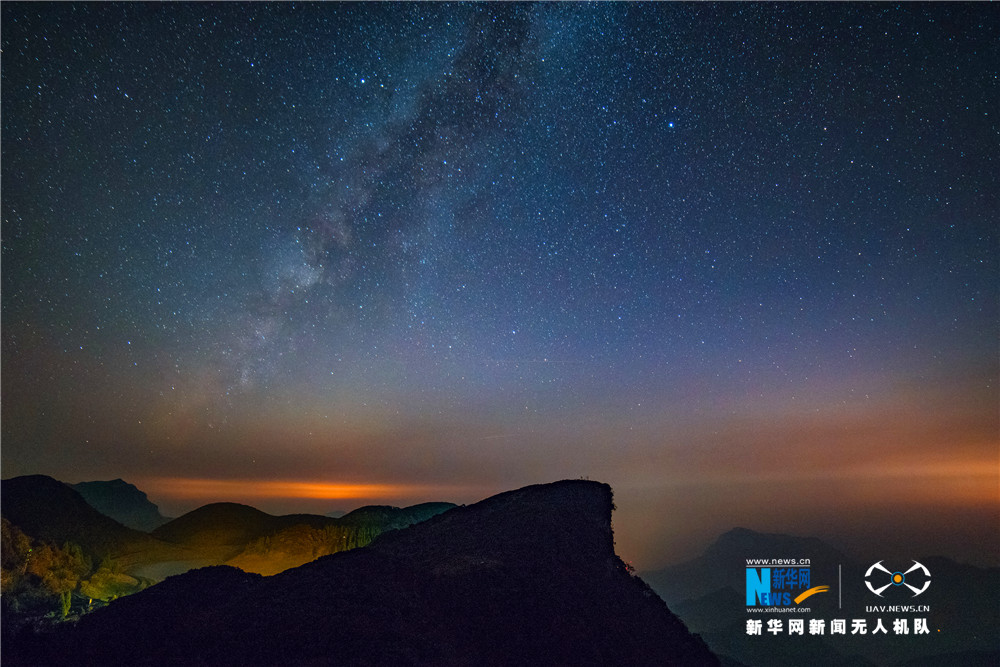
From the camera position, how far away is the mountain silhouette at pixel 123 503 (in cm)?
9294

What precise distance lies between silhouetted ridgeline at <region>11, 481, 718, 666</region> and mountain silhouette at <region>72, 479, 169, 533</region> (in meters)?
96.4

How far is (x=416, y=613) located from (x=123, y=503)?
11036 cm

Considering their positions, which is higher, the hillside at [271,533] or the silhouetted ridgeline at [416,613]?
the silhouetted ridgeline at [416,613]

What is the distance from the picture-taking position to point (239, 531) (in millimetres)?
62406

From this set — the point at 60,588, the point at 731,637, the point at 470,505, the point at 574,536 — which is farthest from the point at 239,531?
the point at 731,637

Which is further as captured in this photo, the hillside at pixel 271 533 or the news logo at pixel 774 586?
the hillside at pixel 271 533

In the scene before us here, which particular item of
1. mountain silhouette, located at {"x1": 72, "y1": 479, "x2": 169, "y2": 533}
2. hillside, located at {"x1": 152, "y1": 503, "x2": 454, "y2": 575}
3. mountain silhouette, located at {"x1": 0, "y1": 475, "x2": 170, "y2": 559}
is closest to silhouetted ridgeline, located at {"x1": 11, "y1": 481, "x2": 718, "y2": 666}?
hillside, located at {"x1": 152, "y1": 503, "x2": 454, "y2": 575}

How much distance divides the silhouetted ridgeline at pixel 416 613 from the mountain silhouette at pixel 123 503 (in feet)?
316

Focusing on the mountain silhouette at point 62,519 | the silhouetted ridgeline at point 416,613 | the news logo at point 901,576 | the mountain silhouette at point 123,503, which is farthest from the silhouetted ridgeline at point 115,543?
the mountain silhouette at point 123,503

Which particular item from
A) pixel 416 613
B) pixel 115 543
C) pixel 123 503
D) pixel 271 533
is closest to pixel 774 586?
pixel 416 613

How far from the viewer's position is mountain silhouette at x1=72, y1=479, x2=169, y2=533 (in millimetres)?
92938

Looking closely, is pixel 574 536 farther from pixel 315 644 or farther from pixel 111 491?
pixel 111 491

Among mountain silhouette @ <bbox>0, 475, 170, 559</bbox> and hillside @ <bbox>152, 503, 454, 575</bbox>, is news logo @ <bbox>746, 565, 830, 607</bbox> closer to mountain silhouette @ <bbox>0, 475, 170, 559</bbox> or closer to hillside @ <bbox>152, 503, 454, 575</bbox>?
hillside @ <bbox>152, 503, 454, 575</bbox>

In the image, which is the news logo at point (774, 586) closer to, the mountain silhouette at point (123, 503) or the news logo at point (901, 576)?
the news logo at point (901, 576)
